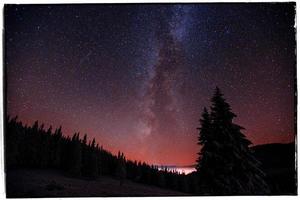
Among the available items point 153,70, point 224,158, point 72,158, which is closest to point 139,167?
point 72,158

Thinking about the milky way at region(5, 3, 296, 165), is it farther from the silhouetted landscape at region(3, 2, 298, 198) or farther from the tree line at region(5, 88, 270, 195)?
the tree line at region(5, 88, 270, 195)

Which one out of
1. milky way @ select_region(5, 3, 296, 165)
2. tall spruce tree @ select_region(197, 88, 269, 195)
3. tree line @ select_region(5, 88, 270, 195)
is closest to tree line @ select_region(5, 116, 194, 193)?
tree line @ select_region(5, 88, 270, 195)

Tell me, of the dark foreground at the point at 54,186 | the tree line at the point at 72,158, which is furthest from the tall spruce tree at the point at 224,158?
the dark foreground at the point at 54,186

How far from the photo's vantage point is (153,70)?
7918 mm

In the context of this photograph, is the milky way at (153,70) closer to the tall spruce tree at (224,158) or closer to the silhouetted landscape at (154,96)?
the silhouetted landscape at (154,96)

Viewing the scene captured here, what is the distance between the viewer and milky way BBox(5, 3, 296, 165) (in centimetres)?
775

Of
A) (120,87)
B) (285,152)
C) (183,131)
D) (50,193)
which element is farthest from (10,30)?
(285,152)

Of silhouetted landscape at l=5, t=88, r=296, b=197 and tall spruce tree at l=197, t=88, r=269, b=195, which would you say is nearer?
silhouetted landscape at l=5, t=88, r=296, b=197

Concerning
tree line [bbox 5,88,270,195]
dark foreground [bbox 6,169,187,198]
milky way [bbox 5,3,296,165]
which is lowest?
dark foreground [bbox 6,169,187,198]

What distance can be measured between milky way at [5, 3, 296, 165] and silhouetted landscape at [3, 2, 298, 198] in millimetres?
15

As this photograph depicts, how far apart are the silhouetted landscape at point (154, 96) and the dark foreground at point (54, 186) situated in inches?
0.8

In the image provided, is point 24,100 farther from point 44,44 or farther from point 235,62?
point 235,62

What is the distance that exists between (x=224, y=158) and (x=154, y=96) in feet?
4.47

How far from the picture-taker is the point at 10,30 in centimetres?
769
